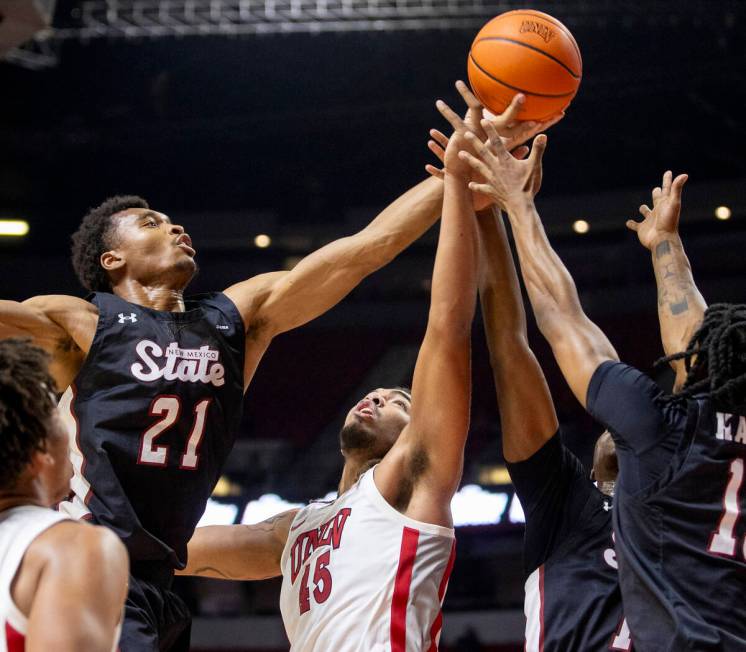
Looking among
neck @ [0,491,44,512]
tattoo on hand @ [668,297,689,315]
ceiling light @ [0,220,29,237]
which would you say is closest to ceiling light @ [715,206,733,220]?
ceiling light @ [0,220,29,237]

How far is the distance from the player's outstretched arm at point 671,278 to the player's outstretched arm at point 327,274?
78cm

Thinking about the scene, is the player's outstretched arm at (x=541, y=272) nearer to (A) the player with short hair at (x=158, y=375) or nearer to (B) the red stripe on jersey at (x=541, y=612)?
(A) the player with short hair at (x=158, y=375)

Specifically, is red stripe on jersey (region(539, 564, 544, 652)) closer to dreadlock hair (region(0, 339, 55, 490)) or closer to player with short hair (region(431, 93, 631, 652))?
player with short hair (region(431, 93, 631, 652))

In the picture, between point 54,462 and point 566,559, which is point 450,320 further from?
point 54,462

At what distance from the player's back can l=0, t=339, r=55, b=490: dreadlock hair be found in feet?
4.52

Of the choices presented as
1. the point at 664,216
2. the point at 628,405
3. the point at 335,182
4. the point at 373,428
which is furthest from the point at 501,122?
the point at 335,182

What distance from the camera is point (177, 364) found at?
3232mm

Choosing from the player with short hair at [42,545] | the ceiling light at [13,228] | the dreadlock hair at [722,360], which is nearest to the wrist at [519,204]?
the dreadlock hair at [722,360]

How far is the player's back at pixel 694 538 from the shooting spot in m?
2.36

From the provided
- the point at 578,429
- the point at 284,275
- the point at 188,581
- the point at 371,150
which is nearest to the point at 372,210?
the point at 371,150

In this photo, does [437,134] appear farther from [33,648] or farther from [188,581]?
[188,581]

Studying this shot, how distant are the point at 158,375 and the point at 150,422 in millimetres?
152

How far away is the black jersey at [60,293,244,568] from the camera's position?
3076 millimetres

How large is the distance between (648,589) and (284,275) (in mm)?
1709
